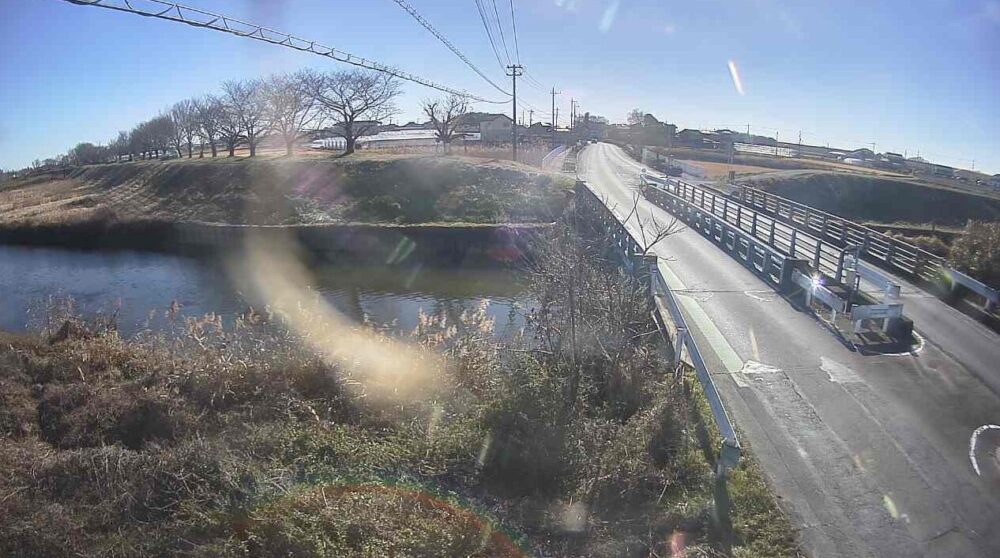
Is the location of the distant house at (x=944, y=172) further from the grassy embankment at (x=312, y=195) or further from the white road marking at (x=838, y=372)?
the white road marking at (x=838, y=372)

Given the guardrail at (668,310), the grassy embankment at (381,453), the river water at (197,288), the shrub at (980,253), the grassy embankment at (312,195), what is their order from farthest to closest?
the grassy embankment at (312,195) < the river water at (197,288) < the shrub at (980,253) < the guardrail at (668,310) < the grassy embankment at (381,453)

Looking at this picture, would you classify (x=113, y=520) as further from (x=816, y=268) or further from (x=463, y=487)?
(x=816, y=268)

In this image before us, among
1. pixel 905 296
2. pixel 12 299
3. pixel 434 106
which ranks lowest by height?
pixel 12 299

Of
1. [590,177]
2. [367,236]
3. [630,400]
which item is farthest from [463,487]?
[590,177]

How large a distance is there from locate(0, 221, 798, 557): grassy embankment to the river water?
7.01m

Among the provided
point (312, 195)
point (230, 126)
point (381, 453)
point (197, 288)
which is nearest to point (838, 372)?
point (381, 453)

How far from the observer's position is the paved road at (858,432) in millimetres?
6224

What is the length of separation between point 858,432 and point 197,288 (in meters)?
25.3

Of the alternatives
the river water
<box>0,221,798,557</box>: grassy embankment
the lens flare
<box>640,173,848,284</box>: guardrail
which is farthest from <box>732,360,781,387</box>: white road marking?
the river water

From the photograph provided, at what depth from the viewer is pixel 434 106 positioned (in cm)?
6194

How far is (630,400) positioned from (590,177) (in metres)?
34.8

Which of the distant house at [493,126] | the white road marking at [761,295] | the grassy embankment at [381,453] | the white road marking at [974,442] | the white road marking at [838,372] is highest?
the distant house at [493,126]

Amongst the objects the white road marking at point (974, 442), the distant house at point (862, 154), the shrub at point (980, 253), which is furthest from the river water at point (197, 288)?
the distant house at point (862, 154)

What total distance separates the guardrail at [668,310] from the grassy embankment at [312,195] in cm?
1265
